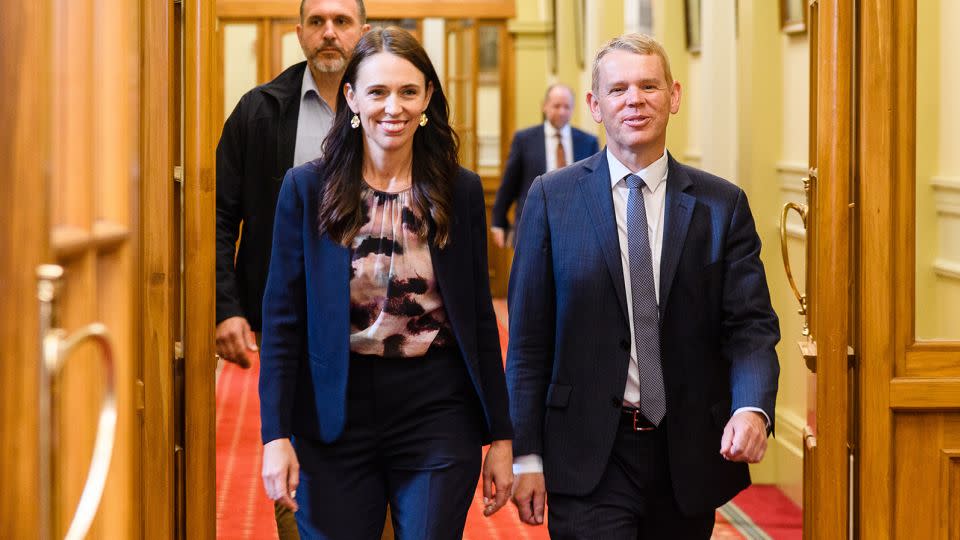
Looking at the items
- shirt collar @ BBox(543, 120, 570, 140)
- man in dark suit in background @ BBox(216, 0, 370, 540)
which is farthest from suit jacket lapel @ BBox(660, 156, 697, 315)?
shirt collar @ BBox(543, 120, 570, 140)

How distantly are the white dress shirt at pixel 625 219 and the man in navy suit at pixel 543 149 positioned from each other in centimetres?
764

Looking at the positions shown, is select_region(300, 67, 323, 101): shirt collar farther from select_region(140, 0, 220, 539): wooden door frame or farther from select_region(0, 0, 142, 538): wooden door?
select_region(0, 0, 142, 538): wooden door

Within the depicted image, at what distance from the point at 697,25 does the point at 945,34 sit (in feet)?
16.2

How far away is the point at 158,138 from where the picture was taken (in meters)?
3.55

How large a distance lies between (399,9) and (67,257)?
11.4 metres

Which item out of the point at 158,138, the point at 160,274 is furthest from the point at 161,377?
the point at 158,138

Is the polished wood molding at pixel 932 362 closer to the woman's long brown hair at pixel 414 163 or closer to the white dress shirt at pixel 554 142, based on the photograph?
the woman's long brown hair at pixel 414 163

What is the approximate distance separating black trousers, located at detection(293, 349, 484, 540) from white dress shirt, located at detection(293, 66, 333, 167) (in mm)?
1331

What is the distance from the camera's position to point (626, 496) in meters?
3.44

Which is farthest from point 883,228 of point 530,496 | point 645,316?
point 530,496

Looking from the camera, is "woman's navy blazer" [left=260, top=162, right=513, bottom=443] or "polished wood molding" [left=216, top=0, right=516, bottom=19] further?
"polished wood molding" [left=216, top=0, right=516, bottom=19]

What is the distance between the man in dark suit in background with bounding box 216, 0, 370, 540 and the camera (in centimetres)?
438

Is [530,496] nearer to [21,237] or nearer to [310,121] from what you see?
[310,121]

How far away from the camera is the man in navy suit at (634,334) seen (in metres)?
3.42
